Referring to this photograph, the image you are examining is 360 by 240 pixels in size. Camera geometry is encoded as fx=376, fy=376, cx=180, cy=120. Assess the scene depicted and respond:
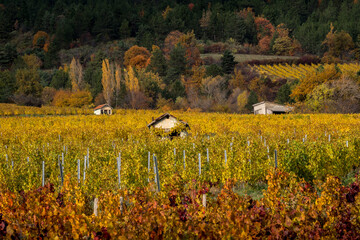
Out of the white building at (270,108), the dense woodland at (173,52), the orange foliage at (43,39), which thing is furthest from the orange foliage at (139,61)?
the white building at (270,108)

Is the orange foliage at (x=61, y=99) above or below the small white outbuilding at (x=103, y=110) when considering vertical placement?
above

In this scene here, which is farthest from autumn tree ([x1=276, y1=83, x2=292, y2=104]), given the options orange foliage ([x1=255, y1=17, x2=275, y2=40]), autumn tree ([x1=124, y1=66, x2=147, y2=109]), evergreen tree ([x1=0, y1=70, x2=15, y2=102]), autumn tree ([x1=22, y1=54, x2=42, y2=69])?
autumn tree ([x1=22, y1=54, x2=42, y2=69])

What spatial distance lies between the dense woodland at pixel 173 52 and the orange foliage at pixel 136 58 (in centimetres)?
26

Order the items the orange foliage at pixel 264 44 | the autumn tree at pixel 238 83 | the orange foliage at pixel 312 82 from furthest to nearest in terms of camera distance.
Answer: the orange foliage at pixel 264 44
the autumn tree at pixel 238 83
the orange foliage at pixel 312 82

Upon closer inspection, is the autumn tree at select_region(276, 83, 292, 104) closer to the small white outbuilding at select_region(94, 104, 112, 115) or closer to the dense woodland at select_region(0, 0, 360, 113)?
the dense woodland at select_region(0, 0, 360, 113)

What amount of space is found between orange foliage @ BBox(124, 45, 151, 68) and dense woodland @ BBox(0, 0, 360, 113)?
255mm

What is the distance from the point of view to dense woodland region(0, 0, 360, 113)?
6303 centimetres

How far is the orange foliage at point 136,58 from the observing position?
92.4 metres

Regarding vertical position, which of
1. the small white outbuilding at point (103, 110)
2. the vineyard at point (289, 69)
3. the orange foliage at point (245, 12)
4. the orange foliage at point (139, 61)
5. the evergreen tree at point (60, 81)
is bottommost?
the small white outbuilding at point (103, 110)

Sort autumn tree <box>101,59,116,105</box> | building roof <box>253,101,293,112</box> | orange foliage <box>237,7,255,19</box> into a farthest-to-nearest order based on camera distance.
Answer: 1. orange foliage <box>237,7,255,19</box>
2. autumn tree <box>101,59,116,105</box>
3. building roof <box>253,101,293,112</box>

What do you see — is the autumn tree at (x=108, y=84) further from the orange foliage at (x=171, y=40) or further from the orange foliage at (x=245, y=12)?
the orange foliage at (x=245, y=12)

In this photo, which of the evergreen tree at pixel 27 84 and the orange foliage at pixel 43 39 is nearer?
the evergreen tree at pixel 27 84

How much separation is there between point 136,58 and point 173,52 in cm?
1263

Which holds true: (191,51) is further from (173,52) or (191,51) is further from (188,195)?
(188,195)
